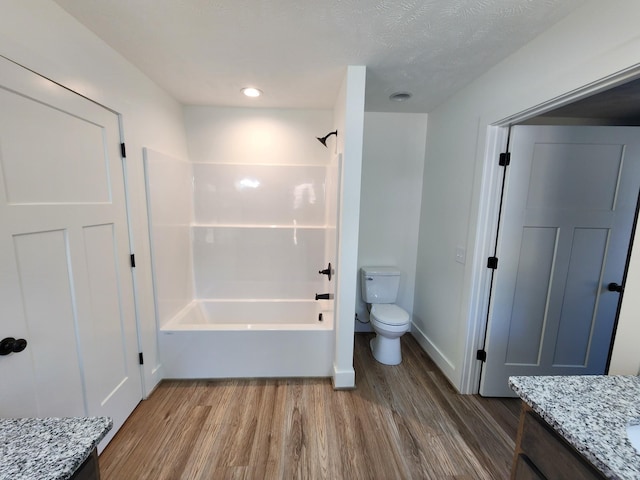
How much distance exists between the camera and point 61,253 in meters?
1.23

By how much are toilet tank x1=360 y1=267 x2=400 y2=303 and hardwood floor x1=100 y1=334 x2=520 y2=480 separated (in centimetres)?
76

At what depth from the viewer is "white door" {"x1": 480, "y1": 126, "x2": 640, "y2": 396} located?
168 centimetres

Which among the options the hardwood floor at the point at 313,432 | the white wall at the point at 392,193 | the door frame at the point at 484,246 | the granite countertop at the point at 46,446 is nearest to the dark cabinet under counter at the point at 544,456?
the hardwood floor at the point at 313,432

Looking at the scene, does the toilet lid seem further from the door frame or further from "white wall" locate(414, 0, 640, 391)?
the door frame

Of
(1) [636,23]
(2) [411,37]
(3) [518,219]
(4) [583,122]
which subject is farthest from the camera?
(4) [583,122]

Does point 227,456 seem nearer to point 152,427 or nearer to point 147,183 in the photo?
point 152,427

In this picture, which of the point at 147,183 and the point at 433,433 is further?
the point at 147,183

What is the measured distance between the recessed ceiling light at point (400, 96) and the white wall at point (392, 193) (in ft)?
1.23

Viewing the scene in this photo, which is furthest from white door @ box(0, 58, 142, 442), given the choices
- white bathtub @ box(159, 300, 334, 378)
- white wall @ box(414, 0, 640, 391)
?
white wall @ box(414, 0, 640, 391)

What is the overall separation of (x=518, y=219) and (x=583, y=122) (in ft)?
4.34

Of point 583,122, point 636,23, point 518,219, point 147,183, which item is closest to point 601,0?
point 636,23

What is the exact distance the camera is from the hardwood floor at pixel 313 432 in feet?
4.61

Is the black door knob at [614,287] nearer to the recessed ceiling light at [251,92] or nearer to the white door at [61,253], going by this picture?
the recessed ceiling light at [251,92]

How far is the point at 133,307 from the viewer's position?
175cm
